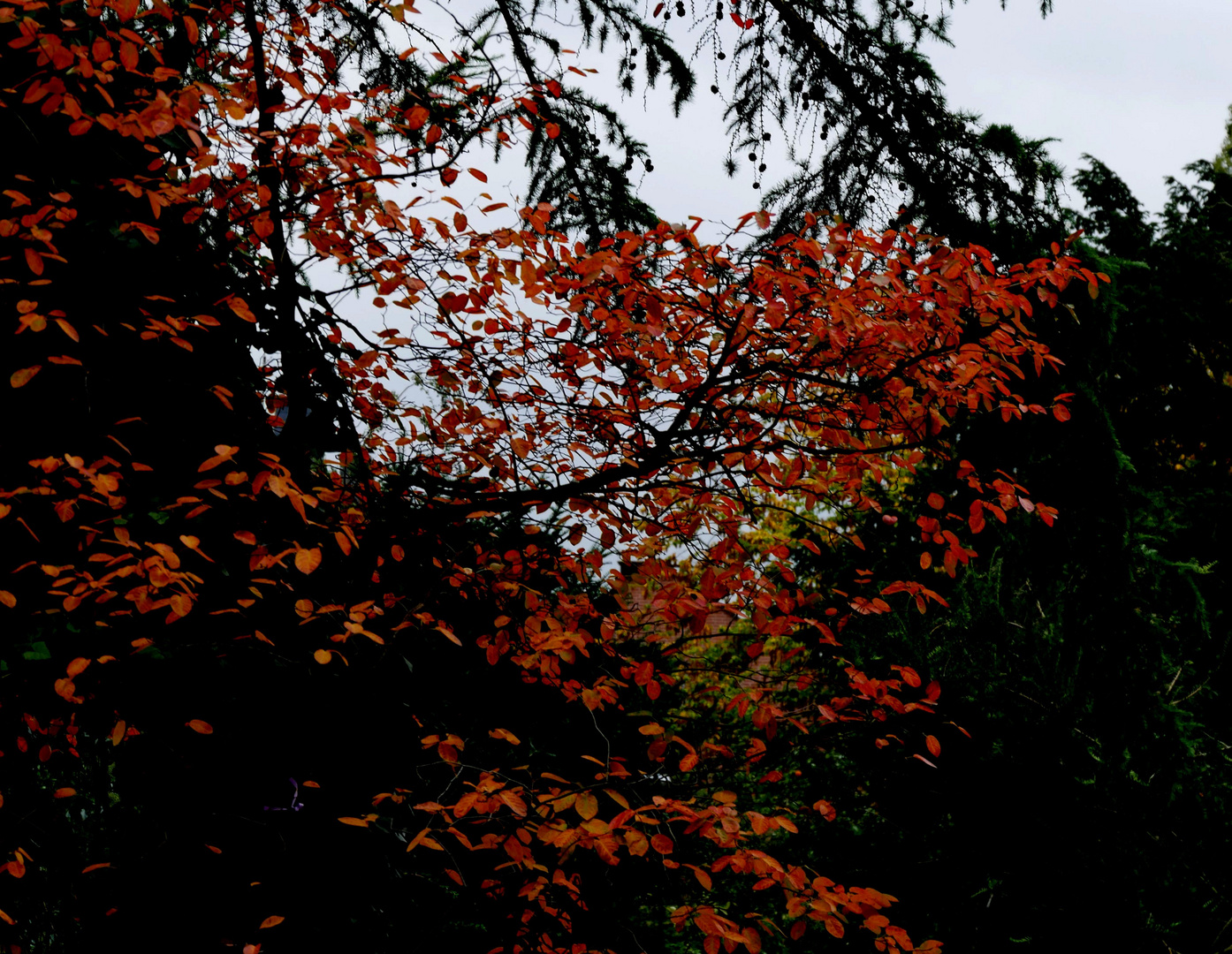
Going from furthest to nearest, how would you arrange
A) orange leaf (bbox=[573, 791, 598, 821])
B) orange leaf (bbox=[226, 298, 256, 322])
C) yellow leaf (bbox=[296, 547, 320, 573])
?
1. orange leaf (bbox=[226, 298, 256, 322])
2. yellow leaf (bbox=[296, 547, 320, 573])
3. orange leaf (bbox=[573, 791, 598, 821])

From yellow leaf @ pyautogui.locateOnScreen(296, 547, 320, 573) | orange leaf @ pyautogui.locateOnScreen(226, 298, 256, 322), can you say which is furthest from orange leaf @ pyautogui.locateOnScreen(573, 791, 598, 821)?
orange leaf @ pyautogui.locateOnScreen(226, 298, 256, 322)

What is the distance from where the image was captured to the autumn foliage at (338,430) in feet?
9.75

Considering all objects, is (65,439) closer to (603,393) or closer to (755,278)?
(603,393)

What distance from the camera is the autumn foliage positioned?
2.97 meters

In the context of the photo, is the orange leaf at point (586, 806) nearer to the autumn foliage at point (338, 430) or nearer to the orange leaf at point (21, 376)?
the autumn foliage at point (338, 430)

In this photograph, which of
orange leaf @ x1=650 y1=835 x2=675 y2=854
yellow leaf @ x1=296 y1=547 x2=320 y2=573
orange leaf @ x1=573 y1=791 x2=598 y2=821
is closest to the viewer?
orange leaf @ x1=573 y1=791 x2=598 y2=821

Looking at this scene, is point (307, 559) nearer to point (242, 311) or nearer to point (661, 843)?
point (242, 311)

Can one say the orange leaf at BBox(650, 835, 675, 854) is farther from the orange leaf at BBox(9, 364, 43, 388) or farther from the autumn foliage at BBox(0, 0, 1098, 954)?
the orange leaf at BBox(9, 364, 43, 388)

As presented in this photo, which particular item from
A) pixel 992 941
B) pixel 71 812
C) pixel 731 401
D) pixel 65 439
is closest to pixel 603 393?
pixel 731 401

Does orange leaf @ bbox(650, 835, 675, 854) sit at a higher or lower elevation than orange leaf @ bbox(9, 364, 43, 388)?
lower

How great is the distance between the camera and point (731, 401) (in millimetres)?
3312

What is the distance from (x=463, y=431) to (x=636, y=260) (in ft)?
5.79

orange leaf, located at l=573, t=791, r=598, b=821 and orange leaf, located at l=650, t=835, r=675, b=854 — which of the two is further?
orange leaf, located at l=650, t=835, r=675, b=854

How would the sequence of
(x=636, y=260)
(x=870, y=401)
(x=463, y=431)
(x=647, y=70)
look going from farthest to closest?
1. (x=647, y=70)
2. (x=463, y=431)
3. (x=870, y=401)
4. (x=636, y=260)
